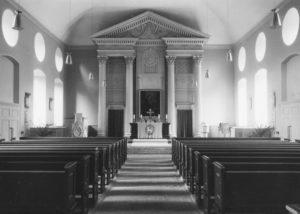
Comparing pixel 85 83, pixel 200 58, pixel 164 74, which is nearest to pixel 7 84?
pixel 85 83

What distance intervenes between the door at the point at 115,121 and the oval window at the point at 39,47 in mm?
5295

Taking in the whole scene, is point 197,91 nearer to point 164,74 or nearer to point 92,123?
point 164,74

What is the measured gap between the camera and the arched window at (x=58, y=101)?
21.2 meters

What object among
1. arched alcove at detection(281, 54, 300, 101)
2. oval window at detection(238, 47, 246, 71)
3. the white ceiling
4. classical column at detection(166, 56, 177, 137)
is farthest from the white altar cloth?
the white ceiling

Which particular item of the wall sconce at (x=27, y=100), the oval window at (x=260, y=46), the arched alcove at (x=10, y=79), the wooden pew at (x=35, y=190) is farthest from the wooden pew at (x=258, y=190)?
the oval window at (x=260, y=46)

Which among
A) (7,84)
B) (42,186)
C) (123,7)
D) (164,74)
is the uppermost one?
(123,7)

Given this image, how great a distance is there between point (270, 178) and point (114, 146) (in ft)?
18.8

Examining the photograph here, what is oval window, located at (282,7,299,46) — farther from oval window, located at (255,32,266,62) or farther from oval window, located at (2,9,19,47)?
oval window, located at (2,9,19,47)

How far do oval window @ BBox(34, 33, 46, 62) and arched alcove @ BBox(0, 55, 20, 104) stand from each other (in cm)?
248

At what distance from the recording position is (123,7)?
68.4 feet

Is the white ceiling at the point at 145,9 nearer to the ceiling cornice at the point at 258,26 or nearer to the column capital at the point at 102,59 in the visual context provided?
the ceiling cornice at the point at 258,26

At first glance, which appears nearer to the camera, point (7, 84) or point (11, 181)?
point (11, 181)

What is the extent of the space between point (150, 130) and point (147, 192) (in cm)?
1172

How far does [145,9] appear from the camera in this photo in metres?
21.5
